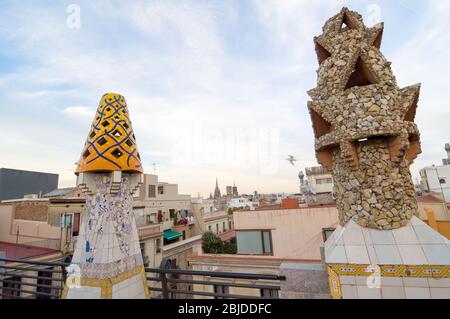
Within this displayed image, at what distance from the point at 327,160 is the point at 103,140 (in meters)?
4.18

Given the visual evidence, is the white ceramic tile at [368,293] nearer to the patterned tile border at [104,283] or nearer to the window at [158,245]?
the patterned tile border at [104,283]

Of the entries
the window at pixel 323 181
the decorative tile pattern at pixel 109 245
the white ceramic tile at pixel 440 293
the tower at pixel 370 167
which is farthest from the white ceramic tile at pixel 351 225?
the window at pixel 323 181

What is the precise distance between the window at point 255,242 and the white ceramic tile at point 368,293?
430 inches

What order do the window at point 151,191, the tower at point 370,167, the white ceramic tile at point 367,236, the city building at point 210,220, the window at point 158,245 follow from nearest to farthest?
the tower at point 370,167, the white ceramic tile at point 367,236, the window at point 158,245, the window at point 151,191, the city building at point 210,220

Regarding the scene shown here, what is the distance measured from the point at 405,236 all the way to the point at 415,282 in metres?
0.62

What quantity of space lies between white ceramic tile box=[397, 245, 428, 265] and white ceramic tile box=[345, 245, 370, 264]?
1.58ft

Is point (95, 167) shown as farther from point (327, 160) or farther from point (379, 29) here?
point (379, 29)

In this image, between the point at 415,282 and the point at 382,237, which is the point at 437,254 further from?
the point at 382,237

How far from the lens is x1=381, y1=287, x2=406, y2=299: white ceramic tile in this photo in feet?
10.2

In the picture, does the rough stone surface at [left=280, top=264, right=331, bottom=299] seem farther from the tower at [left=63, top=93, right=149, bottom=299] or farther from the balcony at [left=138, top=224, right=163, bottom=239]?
the balcony at [left=138, top=224, right=163, bottom=239]

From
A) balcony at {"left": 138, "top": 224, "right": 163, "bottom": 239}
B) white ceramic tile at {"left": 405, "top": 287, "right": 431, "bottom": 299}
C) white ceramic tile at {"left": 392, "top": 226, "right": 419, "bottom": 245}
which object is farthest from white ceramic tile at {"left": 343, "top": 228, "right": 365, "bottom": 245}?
balcony at {"left": 138, "top": 224, "right": 163, "bottom": 239}

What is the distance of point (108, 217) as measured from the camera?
382 centimetres

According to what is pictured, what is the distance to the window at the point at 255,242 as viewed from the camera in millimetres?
13797

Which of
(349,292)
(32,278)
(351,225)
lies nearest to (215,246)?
(32,278)
